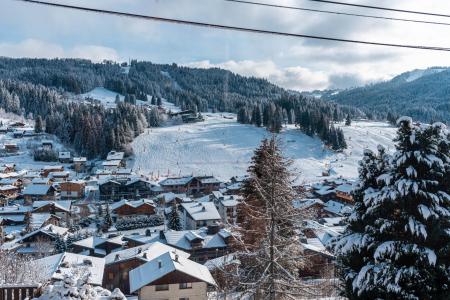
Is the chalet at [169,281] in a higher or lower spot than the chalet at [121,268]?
higher

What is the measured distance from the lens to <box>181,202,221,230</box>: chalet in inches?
1665

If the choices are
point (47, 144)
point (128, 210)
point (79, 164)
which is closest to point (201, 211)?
point (128, 210)

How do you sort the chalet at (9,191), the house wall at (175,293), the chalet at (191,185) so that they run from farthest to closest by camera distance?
the chalet at (191,185), the chalet at (9,191), the house wall at (175,293)

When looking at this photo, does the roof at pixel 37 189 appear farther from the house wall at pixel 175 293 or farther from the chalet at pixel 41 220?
the house wall at pixel 175 293

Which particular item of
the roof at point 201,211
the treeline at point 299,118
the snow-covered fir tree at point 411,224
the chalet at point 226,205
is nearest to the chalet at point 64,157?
the treeline at point 299,118

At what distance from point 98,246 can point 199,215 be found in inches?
500

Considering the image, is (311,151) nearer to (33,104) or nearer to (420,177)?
(420,177)

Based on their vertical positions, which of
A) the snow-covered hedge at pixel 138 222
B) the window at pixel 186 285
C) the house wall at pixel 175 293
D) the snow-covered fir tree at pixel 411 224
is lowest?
the snow-covered hedge at pixel 138 222

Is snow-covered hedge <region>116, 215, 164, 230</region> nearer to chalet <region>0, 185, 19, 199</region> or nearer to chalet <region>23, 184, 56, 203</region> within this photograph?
chalet <region>23, 184, 56, 203</region>

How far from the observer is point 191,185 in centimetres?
7025

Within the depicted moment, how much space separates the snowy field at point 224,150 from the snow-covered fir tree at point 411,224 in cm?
6833

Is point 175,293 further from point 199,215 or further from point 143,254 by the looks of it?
point 199,215

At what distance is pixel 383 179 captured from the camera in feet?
25.9

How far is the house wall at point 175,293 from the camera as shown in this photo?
1997 centimetres
